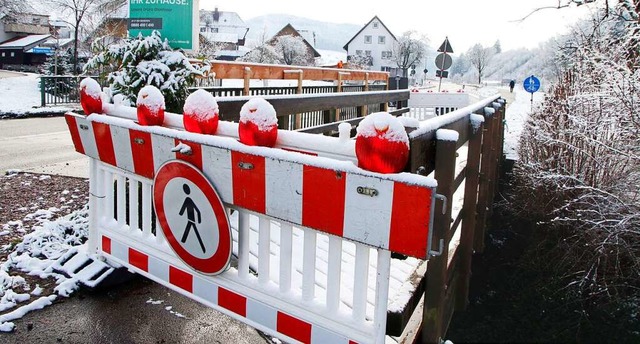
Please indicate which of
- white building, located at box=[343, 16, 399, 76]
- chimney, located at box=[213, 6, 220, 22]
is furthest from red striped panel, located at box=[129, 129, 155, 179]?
chimney, located at box=[213, 6, 220, 22]

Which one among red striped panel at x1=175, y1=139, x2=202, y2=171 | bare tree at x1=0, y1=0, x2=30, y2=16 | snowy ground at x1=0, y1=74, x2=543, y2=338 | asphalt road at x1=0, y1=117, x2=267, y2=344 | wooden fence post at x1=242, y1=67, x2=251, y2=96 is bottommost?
asphalt road at x1=0, y1=117, x2=267, y2=344

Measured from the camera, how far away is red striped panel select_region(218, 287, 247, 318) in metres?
2.41

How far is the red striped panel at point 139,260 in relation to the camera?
2928 mm

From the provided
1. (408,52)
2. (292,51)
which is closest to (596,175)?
(292,51)

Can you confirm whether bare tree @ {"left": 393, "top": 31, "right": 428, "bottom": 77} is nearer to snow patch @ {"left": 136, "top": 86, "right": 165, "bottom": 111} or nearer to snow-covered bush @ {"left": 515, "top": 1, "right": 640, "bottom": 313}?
snow-covered bush @ {"left": 515, "top": 1, "right": 640, "bottom": 313}

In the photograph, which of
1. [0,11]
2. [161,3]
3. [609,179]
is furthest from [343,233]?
[0,11]

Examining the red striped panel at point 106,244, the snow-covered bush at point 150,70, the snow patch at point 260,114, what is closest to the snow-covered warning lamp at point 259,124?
the snow patch at point 260,114

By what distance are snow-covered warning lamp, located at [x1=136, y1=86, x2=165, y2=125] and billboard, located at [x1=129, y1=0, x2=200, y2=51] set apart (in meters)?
2.33

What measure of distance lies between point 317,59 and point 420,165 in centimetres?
7757

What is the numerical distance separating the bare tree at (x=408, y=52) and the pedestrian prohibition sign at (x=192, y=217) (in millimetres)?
86547

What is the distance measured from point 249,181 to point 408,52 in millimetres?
88552

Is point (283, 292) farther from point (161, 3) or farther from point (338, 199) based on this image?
point (161, 3)

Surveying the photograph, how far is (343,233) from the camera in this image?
196 cm

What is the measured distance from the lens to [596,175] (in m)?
8.30
